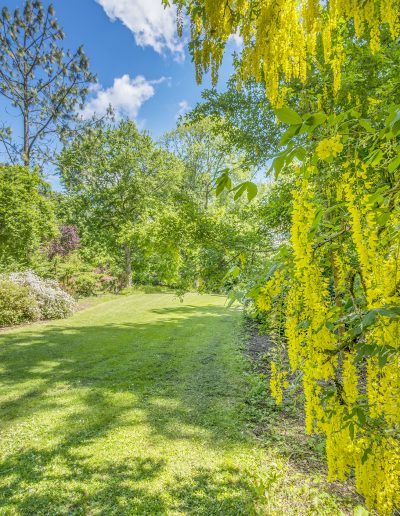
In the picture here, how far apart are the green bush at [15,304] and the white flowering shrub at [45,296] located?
34cm

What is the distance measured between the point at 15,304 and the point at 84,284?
5822 millimetres

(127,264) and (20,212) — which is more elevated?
(20,212)

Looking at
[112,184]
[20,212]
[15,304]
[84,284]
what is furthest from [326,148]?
[112,184]

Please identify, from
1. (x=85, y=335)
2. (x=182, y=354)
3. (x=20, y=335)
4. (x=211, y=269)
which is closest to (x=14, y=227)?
(x=20, y=335)

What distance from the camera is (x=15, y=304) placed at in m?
9.57

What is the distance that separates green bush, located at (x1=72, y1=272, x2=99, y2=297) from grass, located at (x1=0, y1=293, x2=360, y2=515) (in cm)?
799

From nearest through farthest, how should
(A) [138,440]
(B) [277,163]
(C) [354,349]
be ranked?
1. (B) [277,163]
2. (C) [354,349]
3. (A) [138,440]

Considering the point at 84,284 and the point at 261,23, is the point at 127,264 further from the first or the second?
the point at 261,23

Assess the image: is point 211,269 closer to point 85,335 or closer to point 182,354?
point 182,354

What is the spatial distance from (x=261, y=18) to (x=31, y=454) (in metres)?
4.06

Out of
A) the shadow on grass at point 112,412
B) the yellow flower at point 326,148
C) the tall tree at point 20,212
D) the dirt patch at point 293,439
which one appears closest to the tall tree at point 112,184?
the tall tree at point 20,212

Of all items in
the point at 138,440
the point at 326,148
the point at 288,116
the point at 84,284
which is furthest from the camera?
the point at 84,284

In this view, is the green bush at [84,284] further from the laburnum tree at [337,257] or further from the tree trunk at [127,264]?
the laburnum tree at [337,257]

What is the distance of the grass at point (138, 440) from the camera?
263 centimetres
